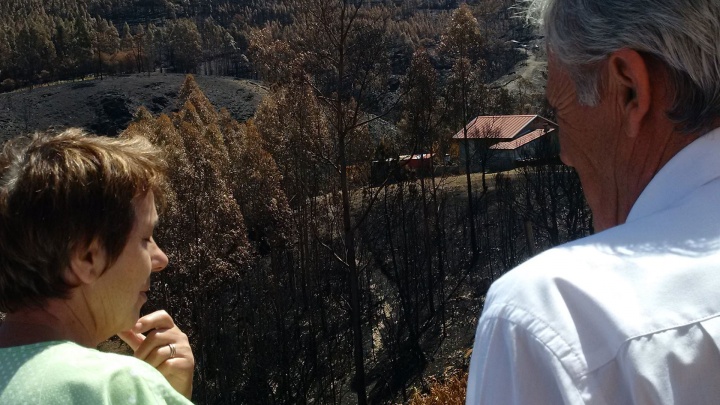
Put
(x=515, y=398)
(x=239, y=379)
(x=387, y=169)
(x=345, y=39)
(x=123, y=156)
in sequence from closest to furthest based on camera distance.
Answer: (x=515, y=398) → (x=123, y=156) → (x=345, y=39) → (x=239, y=379) → (x=387, y=169)

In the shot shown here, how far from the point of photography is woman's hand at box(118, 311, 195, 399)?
1.99m

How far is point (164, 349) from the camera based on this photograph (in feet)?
6.52

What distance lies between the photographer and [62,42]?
8119cm

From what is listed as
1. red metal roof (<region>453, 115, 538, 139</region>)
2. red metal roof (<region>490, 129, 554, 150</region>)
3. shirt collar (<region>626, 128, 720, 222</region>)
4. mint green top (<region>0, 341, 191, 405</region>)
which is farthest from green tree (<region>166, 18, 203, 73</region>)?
shirt collar (<region>626, 128, 720, 222</region>)

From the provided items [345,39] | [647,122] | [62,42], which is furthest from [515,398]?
[62,42]

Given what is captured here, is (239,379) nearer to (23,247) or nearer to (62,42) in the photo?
(23,247)

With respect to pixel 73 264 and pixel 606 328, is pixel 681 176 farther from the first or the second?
pixel 73 264

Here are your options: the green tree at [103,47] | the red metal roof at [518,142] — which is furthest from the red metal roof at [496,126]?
the green tree at [103,47]

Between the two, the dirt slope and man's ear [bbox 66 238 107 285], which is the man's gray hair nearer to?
man's ear [bbox 66 238 107 285]

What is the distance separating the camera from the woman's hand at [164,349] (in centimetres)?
199

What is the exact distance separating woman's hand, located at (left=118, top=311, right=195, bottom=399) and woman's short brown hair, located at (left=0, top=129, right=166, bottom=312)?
1.01ft

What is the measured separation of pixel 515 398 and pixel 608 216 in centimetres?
60

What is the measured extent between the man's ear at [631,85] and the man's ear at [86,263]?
1.12 meters

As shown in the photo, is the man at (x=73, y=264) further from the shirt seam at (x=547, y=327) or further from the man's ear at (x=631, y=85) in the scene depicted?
the man's ear at (x=631, y=85)
